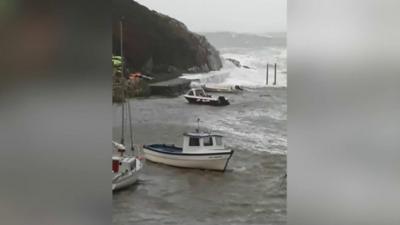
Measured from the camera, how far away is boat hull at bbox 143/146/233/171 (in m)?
1.82

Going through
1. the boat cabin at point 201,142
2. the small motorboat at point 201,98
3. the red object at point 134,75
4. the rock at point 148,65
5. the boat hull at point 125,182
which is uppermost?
the rock at point 148,65

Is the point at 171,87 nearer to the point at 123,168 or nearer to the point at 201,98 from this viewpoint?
the point at 201,98

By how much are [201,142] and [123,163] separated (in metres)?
0.31

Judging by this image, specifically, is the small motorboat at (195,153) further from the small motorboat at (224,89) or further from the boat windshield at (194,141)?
the small motorboat at (224,89)

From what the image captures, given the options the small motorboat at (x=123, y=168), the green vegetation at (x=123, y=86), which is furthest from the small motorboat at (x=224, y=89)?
the small motorboat at (x=123, y=168)

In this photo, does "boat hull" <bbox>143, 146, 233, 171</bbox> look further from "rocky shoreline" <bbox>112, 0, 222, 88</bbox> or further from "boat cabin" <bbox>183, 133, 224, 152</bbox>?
"rocky shoreline" <bbox>112, 0, 222, 88</bbox>

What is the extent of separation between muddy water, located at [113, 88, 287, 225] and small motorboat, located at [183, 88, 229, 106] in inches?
0.9

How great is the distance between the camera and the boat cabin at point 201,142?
1835 mm

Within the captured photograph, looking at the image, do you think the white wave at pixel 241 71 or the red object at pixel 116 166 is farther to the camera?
the white wave at pixel 241 71
